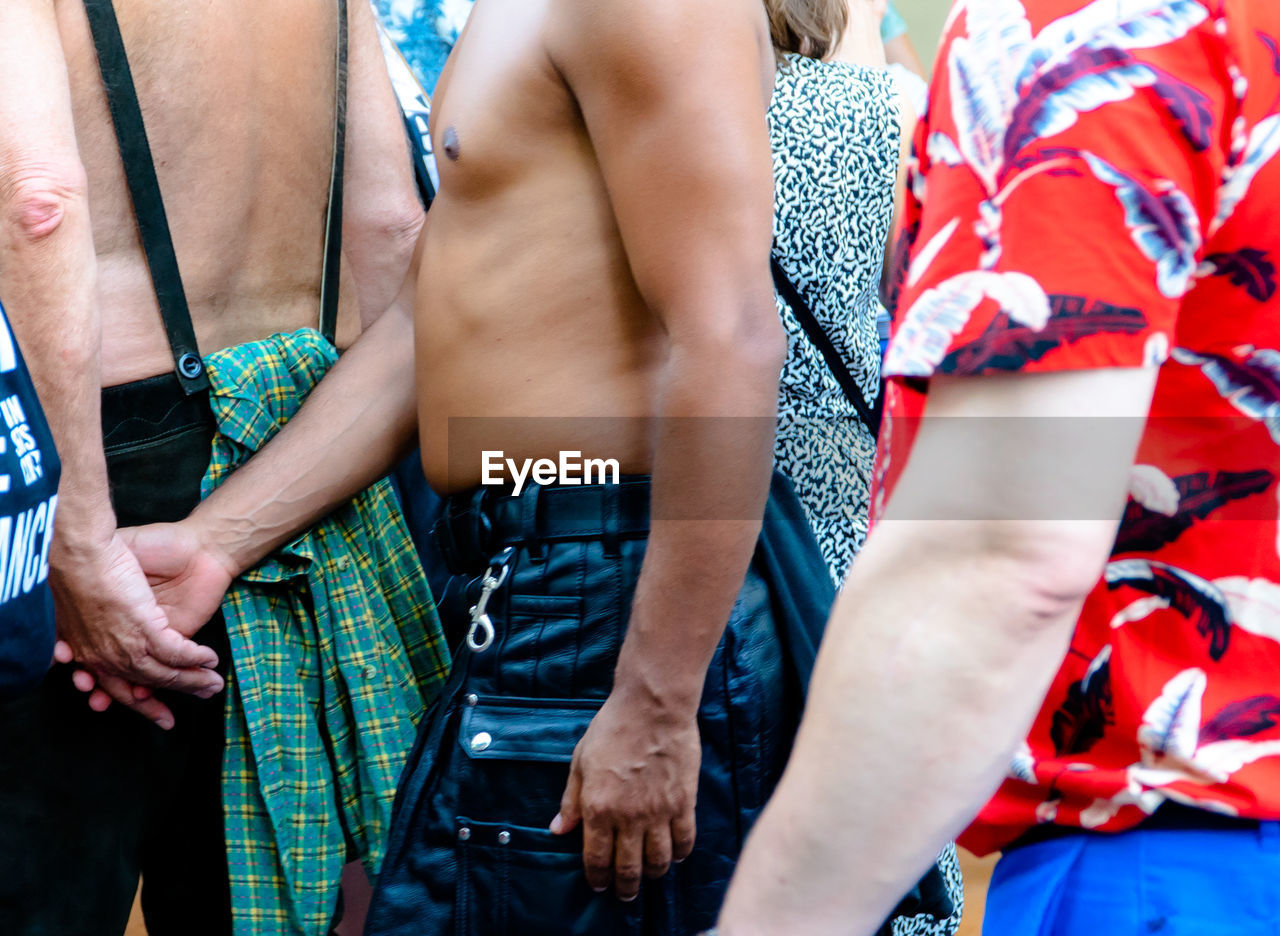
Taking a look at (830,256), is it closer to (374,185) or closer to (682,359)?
(682,359)

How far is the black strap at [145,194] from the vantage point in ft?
4.76

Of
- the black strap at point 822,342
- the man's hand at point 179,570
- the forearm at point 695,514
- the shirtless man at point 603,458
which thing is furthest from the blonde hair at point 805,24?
the man's hand at point 179,570

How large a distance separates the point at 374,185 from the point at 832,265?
677 millimetres

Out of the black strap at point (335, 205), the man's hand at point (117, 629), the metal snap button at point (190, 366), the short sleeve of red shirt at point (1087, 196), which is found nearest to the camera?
the short sleeve of red shirt at point (1087, 196)

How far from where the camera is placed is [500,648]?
1.30 m

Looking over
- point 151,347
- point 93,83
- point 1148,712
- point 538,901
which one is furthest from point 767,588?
point 93,83

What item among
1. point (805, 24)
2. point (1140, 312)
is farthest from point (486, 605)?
point (805, 24)

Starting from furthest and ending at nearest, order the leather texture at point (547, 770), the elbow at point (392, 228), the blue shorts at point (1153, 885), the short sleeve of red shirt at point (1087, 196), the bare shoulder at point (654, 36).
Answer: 1. the elbow at point (392, 228)
2. the leather texture at point (547, 770)
3. the bare shoulder at point (654, 36)
4. the blue shorts at point (1153, 885)
5. the short sleeve of red shirt at point (1087, 196)

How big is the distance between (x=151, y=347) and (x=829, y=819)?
1.15m

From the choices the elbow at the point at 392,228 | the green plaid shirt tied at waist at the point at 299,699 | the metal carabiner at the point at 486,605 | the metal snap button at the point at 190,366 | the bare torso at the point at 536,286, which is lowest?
the green plaid shirt tied at waist at the point at 299,699

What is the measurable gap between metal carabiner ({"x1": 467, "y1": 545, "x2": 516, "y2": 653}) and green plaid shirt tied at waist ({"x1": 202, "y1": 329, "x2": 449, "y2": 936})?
0.32 metres

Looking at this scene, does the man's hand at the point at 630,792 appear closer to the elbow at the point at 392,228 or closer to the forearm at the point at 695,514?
the forearm at the point at 695,514

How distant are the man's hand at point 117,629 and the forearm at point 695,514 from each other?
0.57 meters

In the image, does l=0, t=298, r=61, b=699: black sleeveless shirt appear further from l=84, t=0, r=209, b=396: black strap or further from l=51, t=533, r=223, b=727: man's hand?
l=84, t=0, r=209, b=396: black strap
